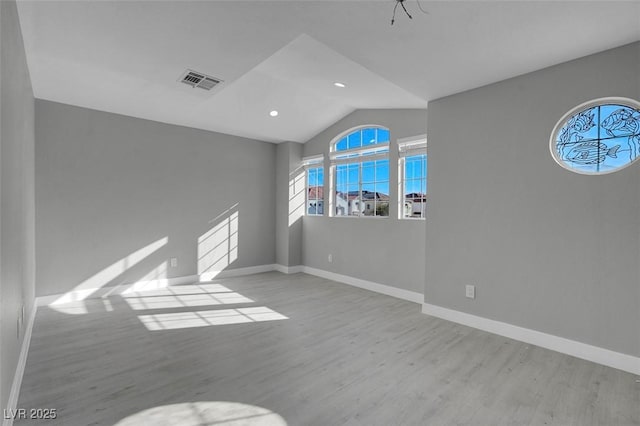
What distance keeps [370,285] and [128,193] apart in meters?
3.97

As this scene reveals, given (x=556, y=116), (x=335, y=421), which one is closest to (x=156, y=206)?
(x=335, y=421)

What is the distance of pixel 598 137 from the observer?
8.79 feet

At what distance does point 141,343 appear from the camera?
2.93 m

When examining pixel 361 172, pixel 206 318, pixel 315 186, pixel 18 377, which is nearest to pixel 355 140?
pixel 361 172

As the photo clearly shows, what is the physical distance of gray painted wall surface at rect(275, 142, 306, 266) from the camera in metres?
6.15

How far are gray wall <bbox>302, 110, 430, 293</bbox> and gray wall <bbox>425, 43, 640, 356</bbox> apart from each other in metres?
0.68

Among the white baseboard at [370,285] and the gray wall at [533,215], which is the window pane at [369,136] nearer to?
the gray wall at [533,215]

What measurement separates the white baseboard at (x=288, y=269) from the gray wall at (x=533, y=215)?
118 inches

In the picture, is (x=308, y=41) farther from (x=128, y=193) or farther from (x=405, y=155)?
(x=128, y=193)

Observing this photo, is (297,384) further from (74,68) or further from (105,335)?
(74,68)

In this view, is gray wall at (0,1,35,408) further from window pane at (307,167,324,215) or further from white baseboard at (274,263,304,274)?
window pane at (307,167,324,215)

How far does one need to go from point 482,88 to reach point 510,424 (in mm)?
3042

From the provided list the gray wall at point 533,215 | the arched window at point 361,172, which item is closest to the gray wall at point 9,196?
the gray wall at point 533,215

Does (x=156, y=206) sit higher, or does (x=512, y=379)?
(x=156, y=206)
